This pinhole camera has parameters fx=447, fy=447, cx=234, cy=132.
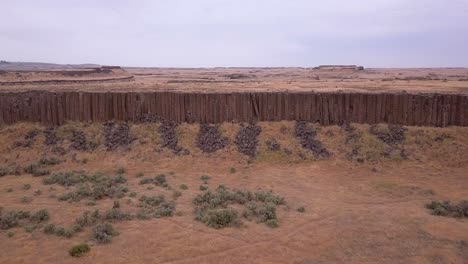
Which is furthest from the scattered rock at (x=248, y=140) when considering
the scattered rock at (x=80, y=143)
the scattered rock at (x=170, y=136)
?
the scattered rock at (x=80, y=143)

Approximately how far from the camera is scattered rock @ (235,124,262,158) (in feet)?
68.3

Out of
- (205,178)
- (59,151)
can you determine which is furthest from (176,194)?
(59,151)

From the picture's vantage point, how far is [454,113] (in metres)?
21.2

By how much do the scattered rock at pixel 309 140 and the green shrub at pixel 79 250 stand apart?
1206 centimetres

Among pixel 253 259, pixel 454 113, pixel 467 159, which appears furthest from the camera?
pixel 454 113

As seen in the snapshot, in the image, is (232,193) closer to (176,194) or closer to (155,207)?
(176,194)

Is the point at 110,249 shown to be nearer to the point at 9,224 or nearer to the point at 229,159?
the point at 9,224

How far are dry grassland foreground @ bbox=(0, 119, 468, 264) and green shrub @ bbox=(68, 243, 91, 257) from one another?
0.04 metres

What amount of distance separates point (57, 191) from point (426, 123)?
54.9ft

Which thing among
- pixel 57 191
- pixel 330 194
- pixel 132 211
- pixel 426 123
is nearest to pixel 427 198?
pixel 330 194

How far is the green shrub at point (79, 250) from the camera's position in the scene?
10781mm

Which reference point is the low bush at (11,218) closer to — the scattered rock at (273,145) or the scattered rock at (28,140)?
the scattered rock at (28,140)

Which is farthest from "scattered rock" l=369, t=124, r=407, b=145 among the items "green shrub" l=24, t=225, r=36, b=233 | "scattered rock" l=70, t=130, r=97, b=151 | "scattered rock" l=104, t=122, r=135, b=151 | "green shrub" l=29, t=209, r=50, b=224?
"green shrub" l=24, t=225, r=36, b=233

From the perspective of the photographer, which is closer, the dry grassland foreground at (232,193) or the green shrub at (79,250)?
the green shrub at (79,250)
